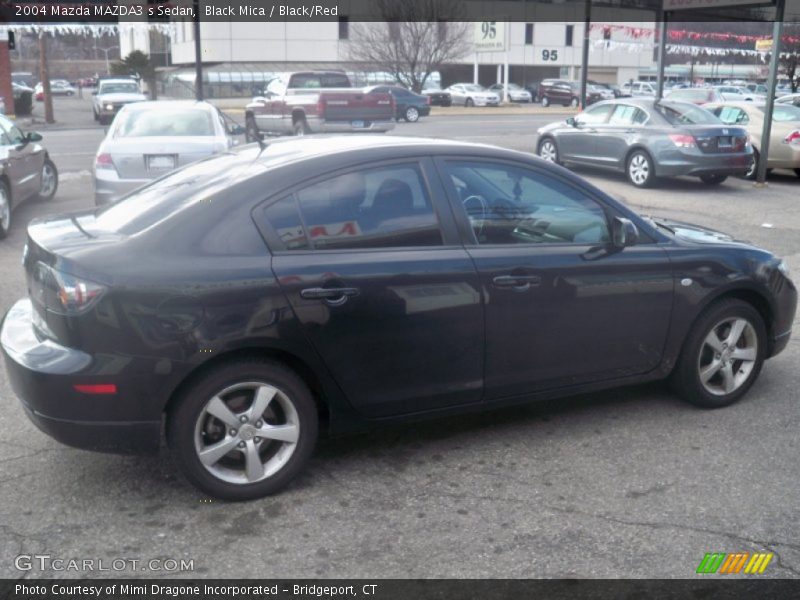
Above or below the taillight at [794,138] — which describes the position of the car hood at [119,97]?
above

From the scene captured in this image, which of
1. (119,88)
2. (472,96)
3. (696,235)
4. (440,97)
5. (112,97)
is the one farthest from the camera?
(472,96)

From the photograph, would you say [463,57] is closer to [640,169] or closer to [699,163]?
[640,169]

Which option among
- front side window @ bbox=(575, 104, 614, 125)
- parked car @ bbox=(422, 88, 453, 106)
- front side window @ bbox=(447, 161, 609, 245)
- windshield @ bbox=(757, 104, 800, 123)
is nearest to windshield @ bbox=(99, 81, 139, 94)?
parked car @ bbox=(422, 88, 453, 106)

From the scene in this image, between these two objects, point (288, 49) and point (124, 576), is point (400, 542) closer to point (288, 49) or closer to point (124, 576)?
point (124, 576)

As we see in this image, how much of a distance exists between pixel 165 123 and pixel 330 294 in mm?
8576

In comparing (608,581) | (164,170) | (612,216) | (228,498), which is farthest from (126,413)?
(164,170)

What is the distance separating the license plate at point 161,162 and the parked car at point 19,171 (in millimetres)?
1692

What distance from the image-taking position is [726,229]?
12.2 meters

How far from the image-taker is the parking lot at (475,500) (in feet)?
12.3

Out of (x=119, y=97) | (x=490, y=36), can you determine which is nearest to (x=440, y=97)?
(x=490, y=36)

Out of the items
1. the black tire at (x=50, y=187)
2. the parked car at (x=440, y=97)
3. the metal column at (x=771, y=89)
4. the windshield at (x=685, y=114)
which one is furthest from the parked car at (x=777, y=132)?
the parked car at (x=440, y=97)

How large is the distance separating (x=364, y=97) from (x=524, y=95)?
42179 mm

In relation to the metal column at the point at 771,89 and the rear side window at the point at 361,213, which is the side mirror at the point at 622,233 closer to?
the rear side window at the point at 361,213

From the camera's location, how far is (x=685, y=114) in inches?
635
